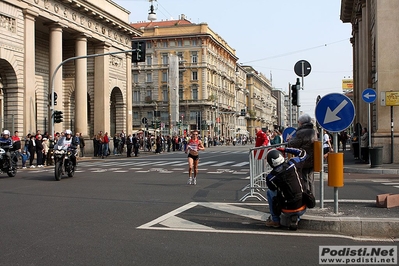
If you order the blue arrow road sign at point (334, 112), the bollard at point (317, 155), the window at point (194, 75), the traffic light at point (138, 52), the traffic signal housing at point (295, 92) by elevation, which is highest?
the window at point (194, 75)

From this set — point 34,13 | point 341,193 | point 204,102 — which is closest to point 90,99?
point 34,13

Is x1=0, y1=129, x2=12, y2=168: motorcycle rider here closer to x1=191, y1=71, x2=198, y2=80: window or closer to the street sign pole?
the street sign pole

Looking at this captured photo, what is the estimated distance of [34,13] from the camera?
34.9 m

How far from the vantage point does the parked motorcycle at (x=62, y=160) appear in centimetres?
1741

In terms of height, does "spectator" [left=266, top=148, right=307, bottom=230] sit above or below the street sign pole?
below

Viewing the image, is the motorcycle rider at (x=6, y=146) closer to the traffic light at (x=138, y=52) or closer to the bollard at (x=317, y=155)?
the traffic light at (x=138, y=52)

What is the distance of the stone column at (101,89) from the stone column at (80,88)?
281 centimetres

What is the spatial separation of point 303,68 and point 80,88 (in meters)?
29.0

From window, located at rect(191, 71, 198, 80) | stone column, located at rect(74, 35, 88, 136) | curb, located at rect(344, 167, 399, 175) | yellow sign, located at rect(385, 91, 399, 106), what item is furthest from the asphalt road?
window, located at rect(191, 71, 198, 80)

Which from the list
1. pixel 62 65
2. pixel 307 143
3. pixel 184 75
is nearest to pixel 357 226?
pixel 307 143

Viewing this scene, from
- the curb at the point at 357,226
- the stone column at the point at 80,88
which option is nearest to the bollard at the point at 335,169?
the curb at the point at 357,226

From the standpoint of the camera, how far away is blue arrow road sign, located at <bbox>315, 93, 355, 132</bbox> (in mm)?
8523

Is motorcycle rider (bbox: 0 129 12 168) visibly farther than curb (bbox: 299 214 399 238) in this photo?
Yes

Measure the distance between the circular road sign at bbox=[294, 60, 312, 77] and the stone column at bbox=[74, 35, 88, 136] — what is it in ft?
94.3
